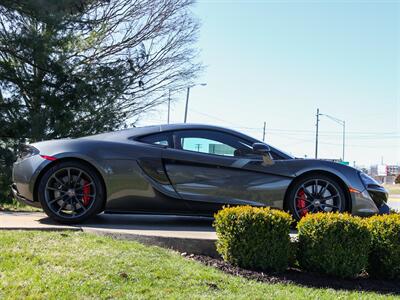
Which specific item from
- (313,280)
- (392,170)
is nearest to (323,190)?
(313,280)

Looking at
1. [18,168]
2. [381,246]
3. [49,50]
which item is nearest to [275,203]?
[381,246]

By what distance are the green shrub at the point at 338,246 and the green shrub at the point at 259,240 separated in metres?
0.23

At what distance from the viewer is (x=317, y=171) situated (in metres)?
5.64

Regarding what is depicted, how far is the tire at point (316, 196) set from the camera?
220 inches

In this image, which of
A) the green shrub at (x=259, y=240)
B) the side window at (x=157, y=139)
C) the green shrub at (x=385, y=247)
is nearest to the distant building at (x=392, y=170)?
the side window at (x=157, y=139)

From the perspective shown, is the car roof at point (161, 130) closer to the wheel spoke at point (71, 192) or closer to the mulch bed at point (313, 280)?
the wheel spoke at point (71, 192)

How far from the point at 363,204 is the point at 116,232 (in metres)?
2.93

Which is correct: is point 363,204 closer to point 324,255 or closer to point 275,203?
point 275,203

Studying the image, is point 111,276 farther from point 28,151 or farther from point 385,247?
point 28,151

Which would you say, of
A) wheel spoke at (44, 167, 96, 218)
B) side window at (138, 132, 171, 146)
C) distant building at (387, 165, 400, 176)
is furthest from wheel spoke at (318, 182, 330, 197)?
distant building at (387, 165, 400, 176)

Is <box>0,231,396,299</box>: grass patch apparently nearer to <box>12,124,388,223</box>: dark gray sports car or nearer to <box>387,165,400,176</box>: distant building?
<box>12,124,388,223</box>: dark gray sports car

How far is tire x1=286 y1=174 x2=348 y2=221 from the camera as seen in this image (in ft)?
18.3

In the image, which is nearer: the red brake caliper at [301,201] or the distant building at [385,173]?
the red brake caliper at [301,201]

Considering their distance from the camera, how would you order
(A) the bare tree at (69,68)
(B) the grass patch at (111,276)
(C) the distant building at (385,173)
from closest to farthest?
(B) the grass patch at (111,276) < (A) the bare tree at (69,68) < (C) the distant building at (385,173)
